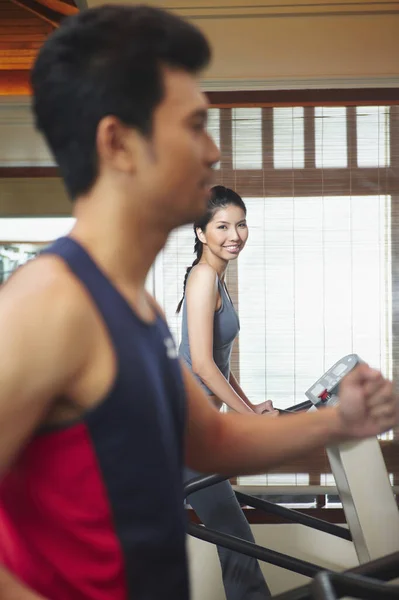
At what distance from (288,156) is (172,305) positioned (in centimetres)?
101

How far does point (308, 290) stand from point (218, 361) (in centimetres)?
169

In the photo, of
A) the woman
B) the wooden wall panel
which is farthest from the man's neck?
the wooden wall panel

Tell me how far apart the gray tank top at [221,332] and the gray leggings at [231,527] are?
0.33m

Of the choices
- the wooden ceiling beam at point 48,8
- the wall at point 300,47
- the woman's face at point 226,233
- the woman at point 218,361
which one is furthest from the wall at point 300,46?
the woman at point 218,361

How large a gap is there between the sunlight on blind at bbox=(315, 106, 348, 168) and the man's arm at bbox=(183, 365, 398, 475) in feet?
10.7

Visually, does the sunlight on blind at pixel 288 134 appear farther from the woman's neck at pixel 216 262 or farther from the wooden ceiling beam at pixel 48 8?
the woman's neck at pixel 216 262

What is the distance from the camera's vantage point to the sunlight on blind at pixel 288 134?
13.4 ft

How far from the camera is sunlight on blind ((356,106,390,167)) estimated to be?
161 inches

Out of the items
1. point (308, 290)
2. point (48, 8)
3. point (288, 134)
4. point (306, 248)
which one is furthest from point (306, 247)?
point (48, 8)

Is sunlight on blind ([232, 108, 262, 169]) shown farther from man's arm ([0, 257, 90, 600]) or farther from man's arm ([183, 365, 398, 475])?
man's arm ([0, 257, 90, 600])

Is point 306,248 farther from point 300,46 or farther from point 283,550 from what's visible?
point 283,550

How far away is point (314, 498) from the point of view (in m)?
4.27

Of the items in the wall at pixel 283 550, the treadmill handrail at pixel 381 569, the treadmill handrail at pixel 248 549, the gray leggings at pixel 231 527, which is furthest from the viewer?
the wall at pixel 283 550

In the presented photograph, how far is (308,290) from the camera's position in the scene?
13.7ft
